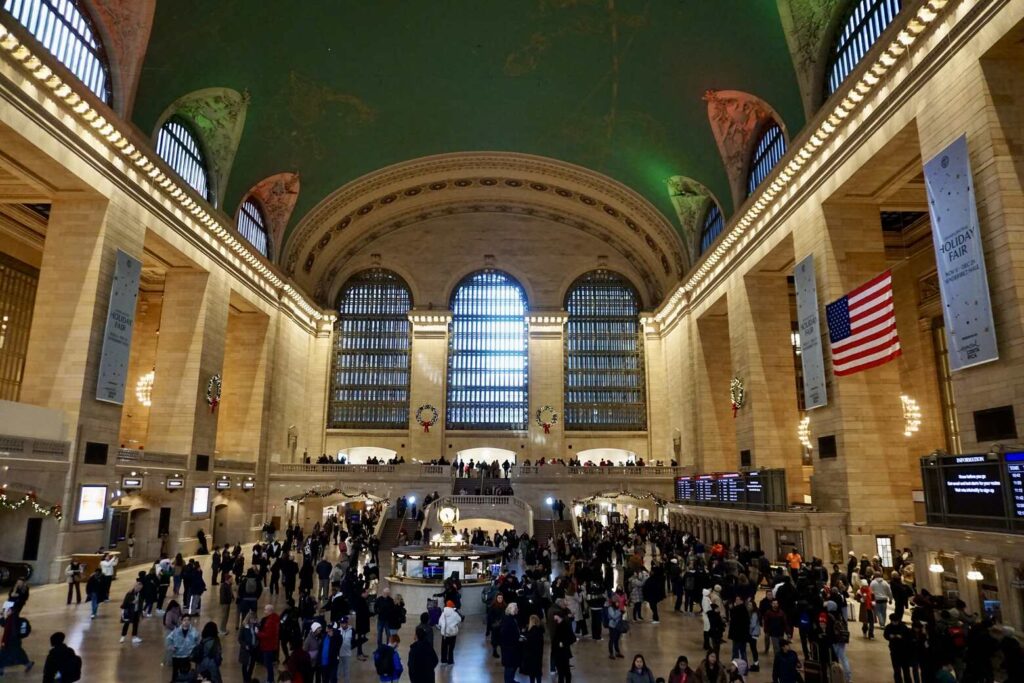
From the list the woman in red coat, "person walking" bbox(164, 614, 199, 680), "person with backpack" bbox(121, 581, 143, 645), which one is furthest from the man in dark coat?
"person with backpack" bbox(121, 581, 143, 645)

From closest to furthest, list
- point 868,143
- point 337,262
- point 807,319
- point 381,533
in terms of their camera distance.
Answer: point 868,143, point 807,319, point 381,533, point 337,262

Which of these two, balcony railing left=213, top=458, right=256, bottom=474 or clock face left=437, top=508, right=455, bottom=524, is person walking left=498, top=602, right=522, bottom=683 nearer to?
clock face left=437, top=508, right=455, bottom=524

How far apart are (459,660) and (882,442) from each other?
39.4ft

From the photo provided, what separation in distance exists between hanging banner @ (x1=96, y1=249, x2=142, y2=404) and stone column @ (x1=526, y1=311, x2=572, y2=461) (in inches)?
852

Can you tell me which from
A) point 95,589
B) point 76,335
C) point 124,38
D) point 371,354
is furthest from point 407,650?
point 371,354

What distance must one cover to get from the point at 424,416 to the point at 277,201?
13.2 m

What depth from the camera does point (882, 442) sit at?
16531 mm

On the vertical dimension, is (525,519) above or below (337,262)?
below

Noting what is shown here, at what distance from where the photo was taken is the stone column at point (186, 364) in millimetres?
22922

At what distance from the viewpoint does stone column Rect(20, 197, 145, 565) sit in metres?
16.8

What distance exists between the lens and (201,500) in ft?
75.9

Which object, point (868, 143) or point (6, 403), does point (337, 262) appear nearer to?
point (6, 403)

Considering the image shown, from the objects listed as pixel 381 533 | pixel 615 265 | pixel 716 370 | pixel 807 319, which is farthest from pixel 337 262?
pixel 807 319

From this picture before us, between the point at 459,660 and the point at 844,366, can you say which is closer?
the point at 459,660
